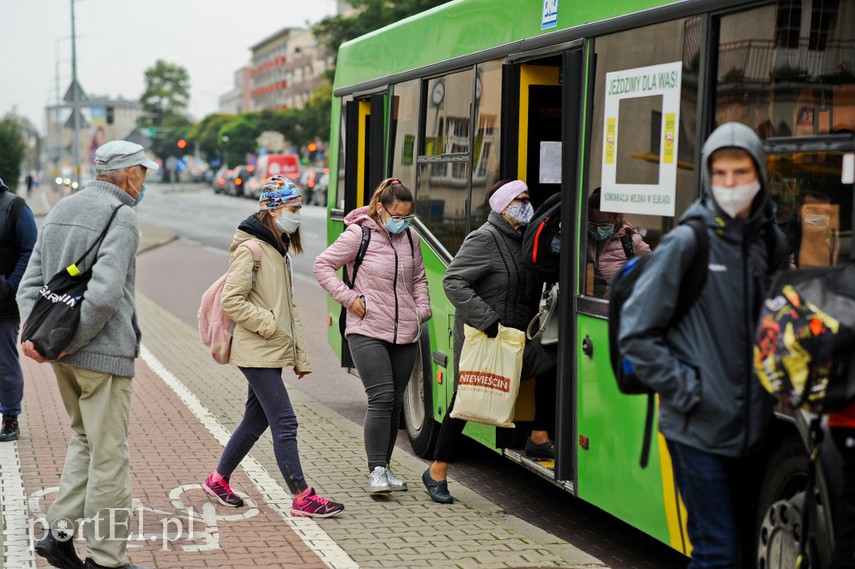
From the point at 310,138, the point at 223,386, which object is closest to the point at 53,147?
the point at 310,138

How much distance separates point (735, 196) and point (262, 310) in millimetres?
3243

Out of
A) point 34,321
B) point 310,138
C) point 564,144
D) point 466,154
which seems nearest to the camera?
point 34,321

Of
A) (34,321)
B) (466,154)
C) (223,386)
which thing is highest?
(466,154)

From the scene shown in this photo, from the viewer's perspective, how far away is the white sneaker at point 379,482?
701 centimetres

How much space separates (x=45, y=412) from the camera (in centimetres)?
978

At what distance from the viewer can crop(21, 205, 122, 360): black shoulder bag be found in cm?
518

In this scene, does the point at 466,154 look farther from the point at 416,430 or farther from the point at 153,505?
the point at 153,505

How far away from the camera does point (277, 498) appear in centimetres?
704

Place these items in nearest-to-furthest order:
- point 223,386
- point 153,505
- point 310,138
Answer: point 153,505
point 223,386
point 310,138

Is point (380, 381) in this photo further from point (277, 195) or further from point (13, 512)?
point (13, 512)

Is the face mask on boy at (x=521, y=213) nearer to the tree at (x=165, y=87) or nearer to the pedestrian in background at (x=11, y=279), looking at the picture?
the pedestrian in background at (x=11, y=279)

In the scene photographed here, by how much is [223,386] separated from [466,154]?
14.8 feet

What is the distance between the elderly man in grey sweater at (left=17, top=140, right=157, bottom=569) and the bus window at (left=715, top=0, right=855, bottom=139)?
8.12ft

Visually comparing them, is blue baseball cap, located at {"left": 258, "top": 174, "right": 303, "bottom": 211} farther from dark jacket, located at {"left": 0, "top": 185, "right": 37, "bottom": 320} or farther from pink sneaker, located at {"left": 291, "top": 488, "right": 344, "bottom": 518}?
dark jacket, located at {"left": 0, "top": 185, "right": 37, "bottom": 320}
